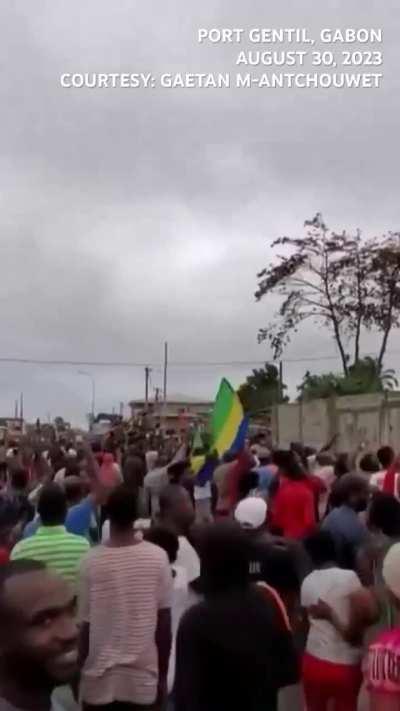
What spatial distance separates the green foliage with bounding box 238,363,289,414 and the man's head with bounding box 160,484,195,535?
57.8m

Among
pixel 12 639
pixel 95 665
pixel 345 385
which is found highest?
pixel 345 385

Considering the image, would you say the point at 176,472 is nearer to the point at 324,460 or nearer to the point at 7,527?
the point at 324,460

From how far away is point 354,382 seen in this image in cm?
4622

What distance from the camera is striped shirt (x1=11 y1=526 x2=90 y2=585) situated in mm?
6332

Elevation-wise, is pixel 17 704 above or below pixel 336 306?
below

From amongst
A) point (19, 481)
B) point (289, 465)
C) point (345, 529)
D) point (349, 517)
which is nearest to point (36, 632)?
point (345, 529)

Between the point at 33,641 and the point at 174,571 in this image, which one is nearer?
the point at 33,641

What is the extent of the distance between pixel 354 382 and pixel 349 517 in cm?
3789

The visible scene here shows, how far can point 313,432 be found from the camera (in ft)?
126

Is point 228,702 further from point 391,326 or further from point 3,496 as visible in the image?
point 391,326

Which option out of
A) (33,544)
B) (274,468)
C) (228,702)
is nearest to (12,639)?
(228,702)

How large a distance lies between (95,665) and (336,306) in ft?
127

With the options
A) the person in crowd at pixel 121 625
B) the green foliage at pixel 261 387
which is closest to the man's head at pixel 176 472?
the person in crowd at pixel 121 625

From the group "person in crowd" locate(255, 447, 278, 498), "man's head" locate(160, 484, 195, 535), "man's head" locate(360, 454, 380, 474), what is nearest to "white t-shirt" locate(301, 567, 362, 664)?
"man's head" locate(160, 484, 195, 535)
